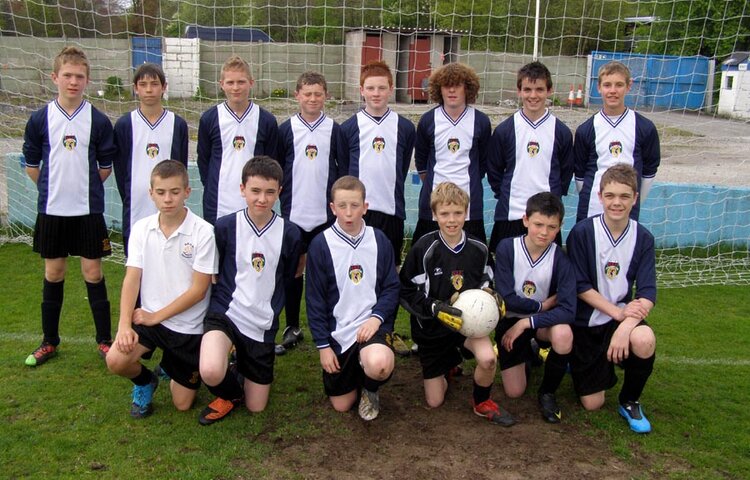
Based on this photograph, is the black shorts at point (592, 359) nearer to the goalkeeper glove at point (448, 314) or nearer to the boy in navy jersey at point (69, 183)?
the goalkeeper glove at point (448, 314)

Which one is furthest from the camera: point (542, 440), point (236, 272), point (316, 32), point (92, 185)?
point (316, 32)

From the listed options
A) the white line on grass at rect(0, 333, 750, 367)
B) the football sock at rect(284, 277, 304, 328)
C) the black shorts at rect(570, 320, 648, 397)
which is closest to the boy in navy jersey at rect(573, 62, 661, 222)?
the black shorts at rect(570, 320, 648, 397)

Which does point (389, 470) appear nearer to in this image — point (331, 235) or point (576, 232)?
point (331, 235)

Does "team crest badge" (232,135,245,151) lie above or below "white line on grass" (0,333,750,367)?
above

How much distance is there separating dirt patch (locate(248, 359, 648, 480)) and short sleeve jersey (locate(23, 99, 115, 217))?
1839 millimetres

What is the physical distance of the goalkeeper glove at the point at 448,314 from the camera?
10.1 feet

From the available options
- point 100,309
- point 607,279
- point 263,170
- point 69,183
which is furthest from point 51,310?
point 607,279

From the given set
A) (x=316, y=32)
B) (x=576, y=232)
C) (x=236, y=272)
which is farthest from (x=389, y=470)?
(x=316, y=32)

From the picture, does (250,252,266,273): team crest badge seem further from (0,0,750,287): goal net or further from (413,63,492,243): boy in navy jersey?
(0,0,750,287): goal net

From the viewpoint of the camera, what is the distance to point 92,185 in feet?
12.4

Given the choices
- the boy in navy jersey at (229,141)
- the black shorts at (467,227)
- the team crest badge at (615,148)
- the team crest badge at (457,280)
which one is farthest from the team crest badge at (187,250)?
the team crest badge at (615,148)

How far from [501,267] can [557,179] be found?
33.5 inches

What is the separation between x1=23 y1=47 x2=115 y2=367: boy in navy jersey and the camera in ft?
12.1

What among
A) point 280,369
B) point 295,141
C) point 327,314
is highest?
point 295,141
